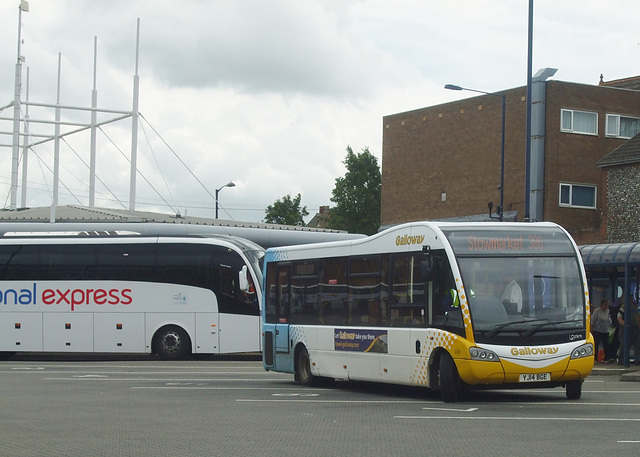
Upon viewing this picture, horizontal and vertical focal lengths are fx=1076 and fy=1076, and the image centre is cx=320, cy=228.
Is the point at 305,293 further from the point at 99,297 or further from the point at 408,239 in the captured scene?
the point at 99,297

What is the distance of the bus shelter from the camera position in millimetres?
24109

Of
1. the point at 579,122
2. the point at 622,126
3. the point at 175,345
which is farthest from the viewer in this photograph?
the point at 622,126

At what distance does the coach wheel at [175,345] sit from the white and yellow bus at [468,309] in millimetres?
12819

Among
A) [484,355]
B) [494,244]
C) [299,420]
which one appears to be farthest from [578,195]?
[299,420]

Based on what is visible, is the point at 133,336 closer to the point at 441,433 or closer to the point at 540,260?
the point at 540,260

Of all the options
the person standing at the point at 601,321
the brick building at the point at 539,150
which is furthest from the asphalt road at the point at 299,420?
the brick building at the point at 539,150

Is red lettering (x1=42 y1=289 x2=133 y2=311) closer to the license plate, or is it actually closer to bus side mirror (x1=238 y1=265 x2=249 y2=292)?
bus side mirror (x1=238 y1=265 x2=249 y2=292)

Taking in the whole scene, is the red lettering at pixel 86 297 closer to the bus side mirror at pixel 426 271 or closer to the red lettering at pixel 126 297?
the red lettering at pixel 126 297

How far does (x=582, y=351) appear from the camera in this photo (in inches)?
611

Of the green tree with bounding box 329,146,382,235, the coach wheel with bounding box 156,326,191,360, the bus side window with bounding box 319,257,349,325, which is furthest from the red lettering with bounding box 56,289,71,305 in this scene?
the green tree with bounding box 329,146,382,235

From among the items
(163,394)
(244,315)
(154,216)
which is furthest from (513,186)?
(163,394)

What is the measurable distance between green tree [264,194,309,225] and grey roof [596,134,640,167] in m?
48.1

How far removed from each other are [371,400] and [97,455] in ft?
24.0

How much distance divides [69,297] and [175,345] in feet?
11.2
